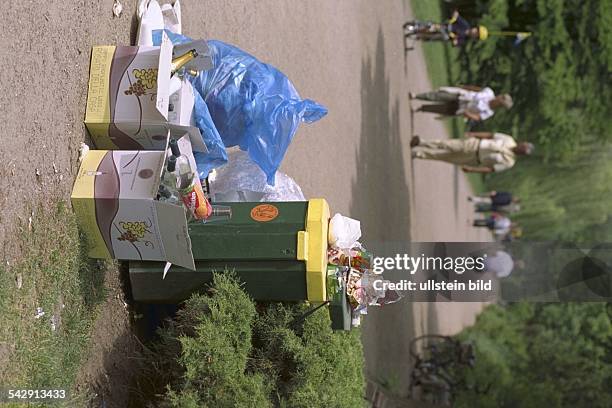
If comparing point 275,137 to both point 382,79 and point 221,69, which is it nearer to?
point 221,69

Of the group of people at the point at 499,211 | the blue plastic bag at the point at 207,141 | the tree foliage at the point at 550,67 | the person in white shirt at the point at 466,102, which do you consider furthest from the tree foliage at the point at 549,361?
the blue plastic bag at the point at 207,141

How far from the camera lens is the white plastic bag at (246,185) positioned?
20.4ft

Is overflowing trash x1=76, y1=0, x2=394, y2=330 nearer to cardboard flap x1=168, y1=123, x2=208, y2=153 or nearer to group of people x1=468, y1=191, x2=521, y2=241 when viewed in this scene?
cardboard flap x1=168, y1=123, x2=208, y2=153

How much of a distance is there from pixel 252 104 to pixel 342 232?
1.16 m

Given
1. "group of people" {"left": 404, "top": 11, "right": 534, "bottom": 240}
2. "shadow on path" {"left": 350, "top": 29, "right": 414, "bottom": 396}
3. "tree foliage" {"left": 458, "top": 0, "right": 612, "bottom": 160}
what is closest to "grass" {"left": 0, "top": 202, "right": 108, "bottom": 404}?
"shadow on path" {"left": 350, "top": 29, "right": 414, "bottom": 396}

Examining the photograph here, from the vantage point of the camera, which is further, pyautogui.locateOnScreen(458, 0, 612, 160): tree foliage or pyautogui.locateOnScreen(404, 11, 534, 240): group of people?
pyautogui.locateOnScreen(458, 0, 612, 160): tree foliage

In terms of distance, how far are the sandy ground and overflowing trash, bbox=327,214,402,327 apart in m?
1.65

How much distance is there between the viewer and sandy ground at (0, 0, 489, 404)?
458cm

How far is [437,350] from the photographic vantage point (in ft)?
47.7

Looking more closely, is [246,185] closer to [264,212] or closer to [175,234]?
[264,212]

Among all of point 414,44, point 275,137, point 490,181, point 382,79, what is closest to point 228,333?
point 275,137

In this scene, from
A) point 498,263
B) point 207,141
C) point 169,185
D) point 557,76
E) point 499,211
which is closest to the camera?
point 169,185

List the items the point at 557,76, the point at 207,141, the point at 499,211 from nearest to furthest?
the point at 207,141, the point at 557,76, the point at 499,211

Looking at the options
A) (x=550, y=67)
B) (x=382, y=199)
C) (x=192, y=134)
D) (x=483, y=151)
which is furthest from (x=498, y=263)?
(x=550, y=67)
